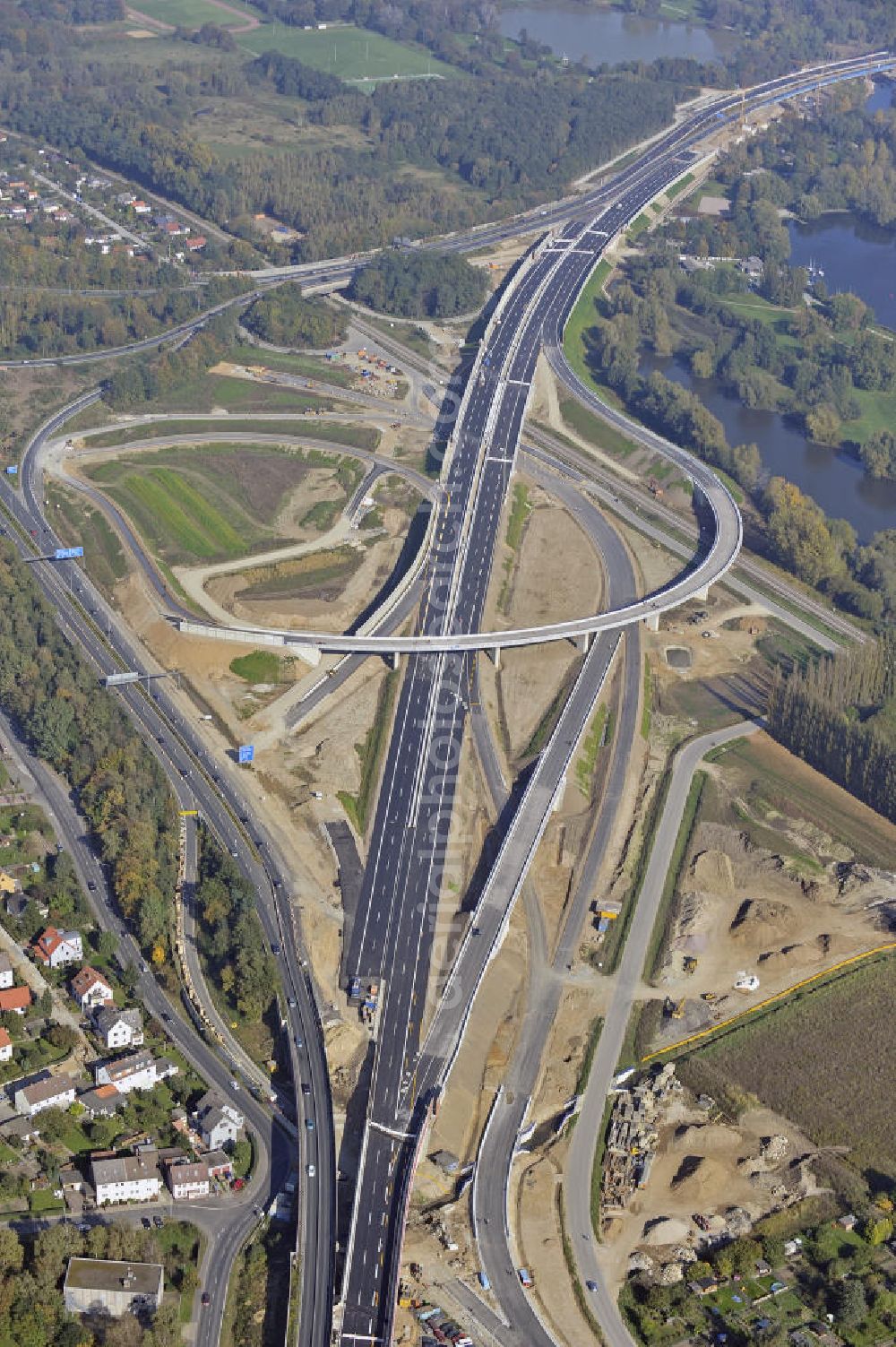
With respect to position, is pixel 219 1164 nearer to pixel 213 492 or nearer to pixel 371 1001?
pixel 371 1001

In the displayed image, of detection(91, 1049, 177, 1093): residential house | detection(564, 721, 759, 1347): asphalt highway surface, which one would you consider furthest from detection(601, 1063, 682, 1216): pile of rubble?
detection(91, 1049, 177, 1093): residential house

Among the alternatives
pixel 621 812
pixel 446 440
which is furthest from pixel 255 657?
pixel 446 440

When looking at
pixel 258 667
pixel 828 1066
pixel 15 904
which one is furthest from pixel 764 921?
Result: pixel 15 904

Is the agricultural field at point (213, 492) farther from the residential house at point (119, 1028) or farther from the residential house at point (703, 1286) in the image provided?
the residential house at point (703, 1286)

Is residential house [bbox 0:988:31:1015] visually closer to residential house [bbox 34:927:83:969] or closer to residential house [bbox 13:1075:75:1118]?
residential house [bbox 34:927:83:969]

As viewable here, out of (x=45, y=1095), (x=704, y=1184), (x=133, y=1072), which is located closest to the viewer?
(x=704, y=1184)

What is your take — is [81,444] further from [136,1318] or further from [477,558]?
[136,1318]
